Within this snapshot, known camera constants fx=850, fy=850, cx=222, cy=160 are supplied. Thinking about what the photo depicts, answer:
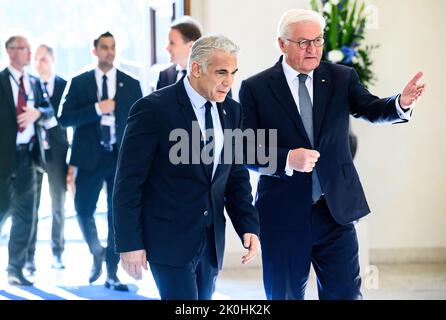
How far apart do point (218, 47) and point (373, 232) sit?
10.6 ft

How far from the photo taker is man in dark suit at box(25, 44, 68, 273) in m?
5.20

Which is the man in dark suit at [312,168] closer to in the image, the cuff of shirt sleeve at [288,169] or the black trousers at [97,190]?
the cuff of shirt sleeve at [288,169]

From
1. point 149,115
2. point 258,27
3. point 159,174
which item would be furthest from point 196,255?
point 258,27

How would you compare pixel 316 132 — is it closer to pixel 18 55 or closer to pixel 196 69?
pixel 196 69

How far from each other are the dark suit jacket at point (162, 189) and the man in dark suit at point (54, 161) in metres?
2.52

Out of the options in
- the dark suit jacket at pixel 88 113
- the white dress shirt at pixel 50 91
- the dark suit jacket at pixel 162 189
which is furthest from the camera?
the white dress shirt at pixel 50 91

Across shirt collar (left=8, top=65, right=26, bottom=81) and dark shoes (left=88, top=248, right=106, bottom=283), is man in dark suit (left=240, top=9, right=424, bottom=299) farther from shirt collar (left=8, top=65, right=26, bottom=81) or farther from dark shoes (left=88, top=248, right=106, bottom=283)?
shirt collar (left=8, top=65, right=26, bottom=81)

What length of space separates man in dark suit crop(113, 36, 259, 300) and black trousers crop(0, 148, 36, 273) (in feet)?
8.07

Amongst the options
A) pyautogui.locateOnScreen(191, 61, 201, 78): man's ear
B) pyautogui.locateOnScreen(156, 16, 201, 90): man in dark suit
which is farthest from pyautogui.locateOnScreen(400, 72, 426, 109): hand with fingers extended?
pyautogui.locateOnScreen(156, 16, 201, 90): man in dark suit

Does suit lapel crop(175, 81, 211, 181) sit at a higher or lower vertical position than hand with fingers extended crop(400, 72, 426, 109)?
lower

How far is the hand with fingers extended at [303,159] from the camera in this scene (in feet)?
9.59

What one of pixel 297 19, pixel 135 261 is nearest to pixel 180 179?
Result: pixel 135 261

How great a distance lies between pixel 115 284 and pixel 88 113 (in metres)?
0.99

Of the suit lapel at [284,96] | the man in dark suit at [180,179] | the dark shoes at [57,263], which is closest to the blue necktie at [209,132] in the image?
the man in dark suit at [180,179]
